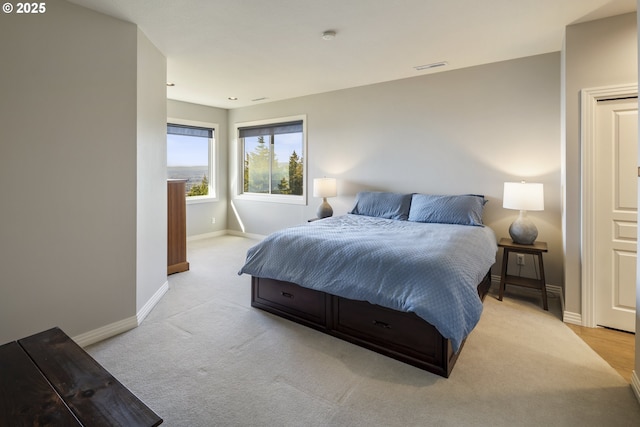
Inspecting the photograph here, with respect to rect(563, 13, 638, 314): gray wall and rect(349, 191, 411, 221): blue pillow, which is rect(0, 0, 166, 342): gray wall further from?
rect(563, 13, 638, 314): gray wall

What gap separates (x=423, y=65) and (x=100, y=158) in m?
3.38

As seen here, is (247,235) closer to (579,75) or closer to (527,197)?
(527,197)

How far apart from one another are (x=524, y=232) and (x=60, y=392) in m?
3.62

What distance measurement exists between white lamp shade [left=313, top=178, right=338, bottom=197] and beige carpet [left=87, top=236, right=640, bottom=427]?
7.48ft

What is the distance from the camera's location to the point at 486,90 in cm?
367

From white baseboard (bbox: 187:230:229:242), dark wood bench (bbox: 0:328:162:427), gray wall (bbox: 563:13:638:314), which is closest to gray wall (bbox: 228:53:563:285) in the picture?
gray wall (bbox: 563:13:638:314)

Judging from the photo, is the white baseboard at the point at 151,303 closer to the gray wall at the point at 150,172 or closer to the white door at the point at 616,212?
the gray wall at the point at 150,172

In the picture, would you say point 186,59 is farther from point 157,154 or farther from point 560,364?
point 560,364

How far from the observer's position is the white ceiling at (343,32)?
2398 millimetres

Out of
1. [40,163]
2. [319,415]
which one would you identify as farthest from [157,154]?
[319,415]

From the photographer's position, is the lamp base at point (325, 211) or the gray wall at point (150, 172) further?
the lamp base at point (325, 211)

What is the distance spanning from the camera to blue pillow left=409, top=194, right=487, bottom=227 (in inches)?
135

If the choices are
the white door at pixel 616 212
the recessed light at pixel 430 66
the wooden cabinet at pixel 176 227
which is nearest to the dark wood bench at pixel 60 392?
the wooden cabinet at pixel 176 227

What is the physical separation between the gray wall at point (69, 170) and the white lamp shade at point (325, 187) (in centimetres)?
245
